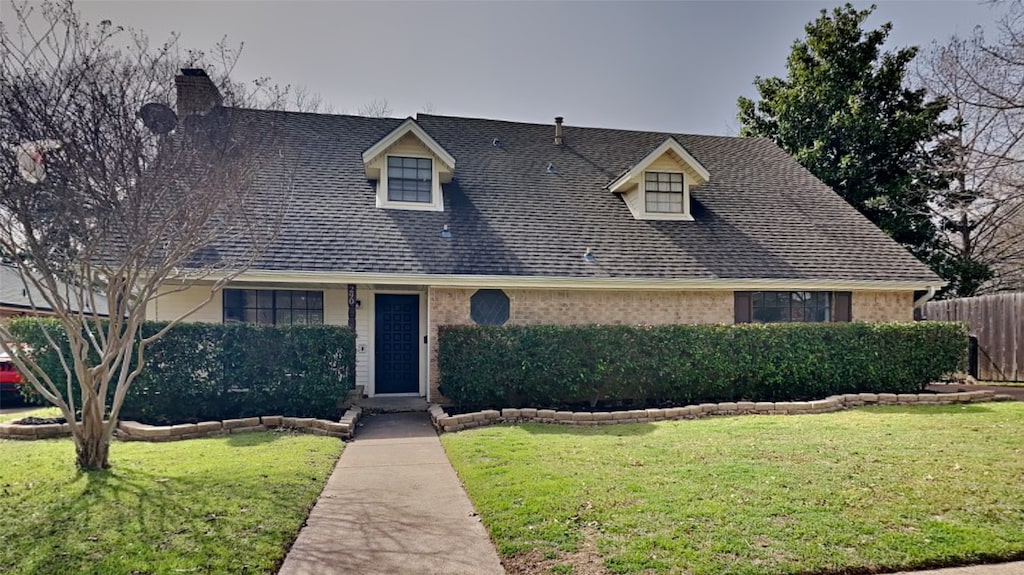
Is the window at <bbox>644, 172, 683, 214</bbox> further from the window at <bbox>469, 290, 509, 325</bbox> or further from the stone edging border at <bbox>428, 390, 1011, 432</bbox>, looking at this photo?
the stone edging border at <bbox>428, 390, 1011, 432</bbox>

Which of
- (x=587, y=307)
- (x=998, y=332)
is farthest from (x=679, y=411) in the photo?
(x=998, y=332)

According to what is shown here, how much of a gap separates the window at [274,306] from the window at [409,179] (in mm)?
3160

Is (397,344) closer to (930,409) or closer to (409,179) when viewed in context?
(409,179)

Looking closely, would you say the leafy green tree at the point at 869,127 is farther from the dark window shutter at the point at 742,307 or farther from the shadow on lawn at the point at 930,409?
the shadow on lawn at the point at 930,409

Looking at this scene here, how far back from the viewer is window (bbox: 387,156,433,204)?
13.6 m

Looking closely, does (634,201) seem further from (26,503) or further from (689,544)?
(26,503)

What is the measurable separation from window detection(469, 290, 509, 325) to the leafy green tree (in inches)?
608

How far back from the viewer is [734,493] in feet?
17.5

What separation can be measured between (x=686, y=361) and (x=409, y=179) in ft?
25.4

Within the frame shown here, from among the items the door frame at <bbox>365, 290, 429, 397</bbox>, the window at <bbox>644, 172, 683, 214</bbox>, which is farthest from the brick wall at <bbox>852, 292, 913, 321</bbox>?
the door frame at <bbox>365, 290, 429, 397</bbox>

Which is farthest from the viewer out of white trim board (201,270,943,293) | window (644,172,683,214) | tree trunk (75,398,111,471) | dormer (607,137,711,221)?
window (644,172,683,214)

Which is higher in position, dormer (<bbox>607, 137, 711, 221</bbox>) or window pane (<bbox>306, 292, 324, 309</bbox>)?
dormer (<bbox>607, 137, 711, 221</bbox>)

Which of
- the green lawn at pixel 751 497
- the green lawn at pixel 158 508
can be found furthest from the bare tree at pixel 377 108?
the green lawn at pixel 751 497

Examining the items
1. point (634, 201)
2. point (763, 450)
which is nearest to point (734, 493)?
point (763, 450)
